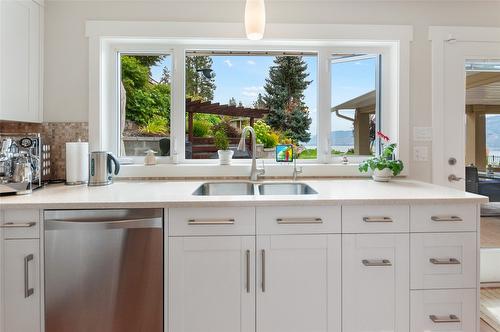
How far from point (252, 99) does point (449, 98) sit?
1520mm

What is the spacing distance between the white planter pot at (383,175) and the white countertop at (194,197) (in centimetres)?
16

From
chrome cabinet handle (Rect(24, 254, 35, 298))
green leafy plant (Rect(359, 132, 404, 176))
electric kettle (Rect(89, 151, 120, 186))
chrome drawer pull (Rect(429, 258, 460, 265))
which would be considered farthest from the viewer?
green leafy plant (Rect(359, 132, 404, 176))

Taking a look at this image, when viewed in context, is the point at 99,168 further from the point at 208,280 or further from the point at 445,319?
the point at 445,319

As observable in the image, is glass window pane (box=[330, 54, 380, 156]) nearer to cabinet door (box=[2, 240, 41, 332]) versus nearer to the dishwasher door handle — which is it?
the dishwasher door handle

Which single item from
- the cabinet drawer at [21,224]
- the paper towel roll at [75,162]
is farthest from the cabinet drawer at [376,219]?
the paper towel roll at [75,162]

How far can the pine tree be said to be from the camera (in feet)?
8.11

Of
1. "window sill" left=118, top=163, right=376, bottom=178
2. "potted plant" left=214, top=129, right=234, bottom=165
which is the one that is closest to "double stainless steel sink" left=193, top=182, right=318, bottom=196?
"window sill" left=118, top=163, right=376, bottom=178

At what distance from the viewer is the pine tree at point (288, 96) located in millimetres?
2473

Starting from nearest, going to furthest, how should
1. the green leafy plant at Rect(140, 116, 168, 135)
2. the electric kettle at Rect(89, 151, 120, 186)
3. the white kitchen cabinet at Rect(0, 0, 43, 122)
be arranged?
the white kitchen cabinet at Rect(0, 0, 43, 122), the electric kettle at Rect(89, 151, 120, 186), the green leafy plant at Rect(140, 116, 168, 135)

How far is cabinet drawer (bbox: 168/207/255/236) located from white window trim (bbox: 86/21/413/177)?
2.56ft

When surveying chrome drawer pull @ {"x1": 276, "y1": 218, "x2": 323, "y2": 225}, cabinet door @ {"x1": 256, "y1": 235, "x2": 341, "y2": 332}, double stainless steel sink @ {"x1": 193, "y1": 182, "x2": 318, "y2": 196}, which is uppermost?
double stainless steel sink @ {"x1": 193, "y1": 182, "x2": 318, "y2": 196}

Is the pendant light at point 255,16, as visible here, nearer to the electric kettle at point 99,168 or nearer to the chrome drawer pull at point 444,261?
the electric kettle at point 99,168

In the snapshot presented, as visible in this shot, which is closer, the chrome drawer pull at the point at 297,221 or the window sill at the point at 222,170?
the chrome drawer pull at the point at 297,221

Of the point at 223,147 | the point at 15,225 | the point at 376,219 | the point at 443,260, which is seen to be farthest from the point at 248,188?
the point at 15,225
